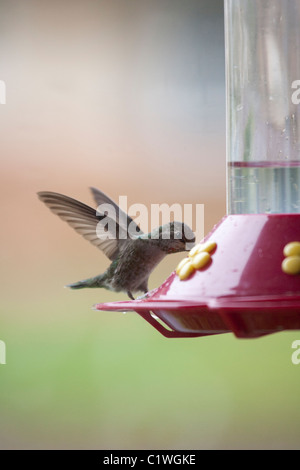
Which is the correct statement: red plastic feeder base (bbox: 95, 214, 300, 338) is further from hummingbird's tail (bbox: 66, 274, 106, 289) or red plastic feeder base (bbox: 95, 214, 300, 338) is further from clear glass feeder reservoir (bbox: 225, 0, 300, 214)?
hummingbird's tail (bbox: 66, 274, 106, 289)

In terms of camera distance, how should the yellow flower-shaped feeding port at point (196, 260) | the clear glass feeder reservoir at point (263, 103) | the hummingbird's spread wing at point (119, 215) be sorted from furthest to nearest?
the hummingbird's spread wing at point (119, 215) < the clear glass feeder reservoir at point (263, 103) < the yellow flower-shaped feeding port at point (196, 260)

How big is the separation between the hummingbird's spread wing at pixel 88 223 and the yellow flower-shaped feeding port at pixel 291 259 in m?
1.30

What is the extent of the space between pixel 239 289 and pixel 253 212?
0.44 metres

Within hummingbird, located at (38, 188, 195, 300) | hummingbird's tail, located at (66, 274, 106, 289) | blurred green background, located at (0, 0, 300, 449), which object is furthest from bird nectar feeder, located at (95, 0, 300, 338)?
blurred green background, located at (0, 0, 300, 449)

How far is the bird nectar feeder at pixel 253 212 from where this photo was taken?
175cm

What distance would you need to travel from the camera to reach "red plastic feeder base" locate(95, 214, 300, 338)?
5.62 feet

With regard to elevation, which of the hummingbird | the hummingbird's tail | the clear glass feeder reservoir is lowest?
the hummingbird's tail

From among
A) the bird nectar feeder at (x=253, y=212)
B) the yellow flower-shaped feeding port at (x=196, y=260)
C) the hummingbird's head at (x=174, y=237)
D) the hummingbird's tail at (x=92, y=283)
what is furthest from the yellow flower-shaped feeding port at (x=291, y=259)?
the hummingbird's tail at (x=92, y=283)

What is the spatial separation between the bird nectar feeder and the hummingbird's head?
20.8 inches

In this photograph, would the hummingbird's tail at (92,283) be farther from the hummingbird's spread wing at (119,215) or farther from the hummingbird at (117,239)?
the hummingbird's spread wing at (119,215)

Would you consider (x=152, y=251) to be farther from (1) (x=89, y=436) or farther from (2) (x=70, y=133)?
(1) (x=89, y=436)

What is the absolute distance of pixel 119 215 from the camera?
315 centimetres

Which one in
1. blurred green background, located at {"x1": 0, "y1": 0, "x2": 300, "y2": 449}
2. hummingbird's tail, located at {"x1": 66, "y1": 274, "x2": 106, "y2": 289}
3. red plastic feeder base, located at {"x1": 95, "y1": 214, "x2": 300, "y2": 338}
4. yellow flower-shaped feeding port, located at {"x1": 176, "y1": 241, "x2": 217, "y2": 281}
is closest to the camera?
red plastic feeder base, located at {"x1": 95, "y1": 214, "x2": 300, "y2": 338}

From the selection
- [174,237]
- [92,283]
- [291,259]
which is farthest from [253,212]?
[92,283]
